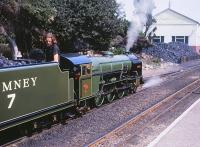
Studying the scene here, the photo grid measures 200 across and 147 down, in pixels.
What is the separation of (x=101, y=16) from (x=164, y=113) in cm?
1826

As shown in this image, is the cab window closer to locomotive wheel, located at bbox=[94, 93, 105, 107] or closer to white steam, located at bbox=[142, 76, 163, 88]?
locomotive wheel, located at bbox=[94, 93, 105, 107]

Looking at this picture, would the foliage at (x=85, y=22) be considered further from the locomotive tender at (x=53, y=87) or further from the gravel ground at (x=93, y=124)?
the locomotive tender at (x=53, y=87)

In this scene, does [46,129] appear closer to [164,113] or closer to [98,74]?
[98,74]

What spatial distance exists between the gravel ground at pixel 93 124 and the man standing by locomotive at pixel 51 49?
6.93 ft

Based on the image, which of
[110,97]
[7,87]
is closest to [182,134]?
[7,87]

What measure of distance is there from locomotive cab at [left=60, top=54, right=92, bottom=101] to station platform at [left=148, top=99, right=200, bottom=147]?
3195 mm

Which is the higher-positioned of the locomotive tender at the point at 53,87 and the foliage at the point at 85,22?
the foliage at the point at 85,22

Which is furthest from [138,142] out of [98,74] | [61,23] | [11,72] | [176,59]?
[176,59]

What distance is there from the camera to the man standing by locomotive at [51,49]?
12.2m

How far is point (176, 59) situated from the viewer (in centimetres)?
5247

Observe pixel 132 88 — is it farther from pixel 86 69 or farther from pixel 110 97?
pixel 86 69

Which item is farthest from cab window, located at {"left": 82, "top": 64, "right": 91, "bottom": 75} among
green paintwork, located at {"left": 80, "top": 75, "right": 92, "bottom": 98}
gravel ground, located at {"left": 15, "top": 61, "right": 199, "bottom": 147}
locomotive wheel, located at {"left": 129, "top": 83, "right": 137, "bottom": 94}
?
locomotive wheel, located at {"left": 129, "top": 83, "right": 137, "bottom": 94}

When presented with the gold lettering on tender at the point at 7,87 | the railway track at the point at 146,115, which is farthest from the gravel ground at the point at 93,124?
the gold lettering on tender at the point at 7,87

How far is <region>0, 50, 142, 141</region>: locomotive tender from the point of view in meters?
9.71
